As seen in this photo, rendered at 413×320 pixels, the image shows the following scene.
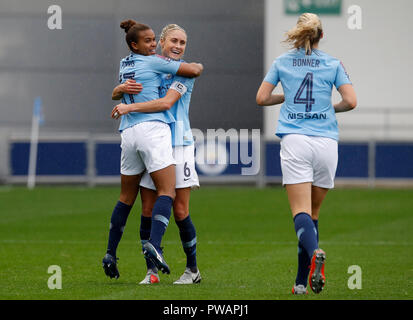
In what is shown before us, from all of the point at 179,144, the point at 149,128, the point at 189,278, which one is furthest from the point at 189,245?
the point at 149,128

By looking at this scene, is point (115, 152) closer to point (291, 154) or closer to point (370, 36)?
point (370, 36)

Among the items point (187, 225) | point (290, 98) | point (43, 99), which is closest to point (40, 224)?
point (187, 225)

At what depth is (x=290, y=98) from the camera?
661 cm

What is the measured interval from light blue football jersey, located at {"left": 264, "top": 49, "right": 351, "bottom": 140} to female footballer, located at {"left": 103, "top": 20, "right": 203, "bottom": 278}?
94 cm

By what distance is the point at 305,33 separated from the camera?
6.55 meters

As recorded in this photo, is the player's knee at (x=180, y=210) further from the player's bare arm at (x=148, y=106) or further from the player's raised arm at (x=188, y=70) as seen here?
the player's raised arm at (x=188, y=70)

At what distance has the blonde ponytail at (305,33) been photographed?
653 cm

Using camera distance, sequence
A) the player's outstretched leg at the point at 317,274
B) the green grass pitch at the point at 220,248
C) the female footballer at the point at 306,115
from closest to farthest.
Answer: the player's outstretched leg at the point at 317,274 < the female footballer at the point at 306,115 < the green grass pitch at the point at 220,248

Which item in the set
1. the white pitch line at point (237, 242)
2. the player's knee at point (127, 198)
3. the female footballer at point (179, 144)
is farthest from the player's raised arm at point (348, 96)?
the white pitch line at point (237, 242)

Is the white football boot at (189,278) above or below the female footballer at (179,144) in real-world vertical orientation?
below

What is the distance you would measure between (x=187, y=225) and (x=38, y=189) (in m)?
16.7

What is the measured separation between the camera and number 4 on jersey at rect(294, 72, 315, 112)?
657 cm

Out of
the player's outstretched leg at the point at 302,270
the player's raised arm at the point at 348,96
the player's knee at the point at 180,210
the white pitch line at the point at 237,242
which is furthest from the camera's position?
the white pitch line at the point at 237,242

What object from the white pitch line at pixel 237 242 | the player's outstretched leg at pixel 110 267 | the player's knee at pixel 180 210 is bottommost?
the white pitch line at pixel 237 242
